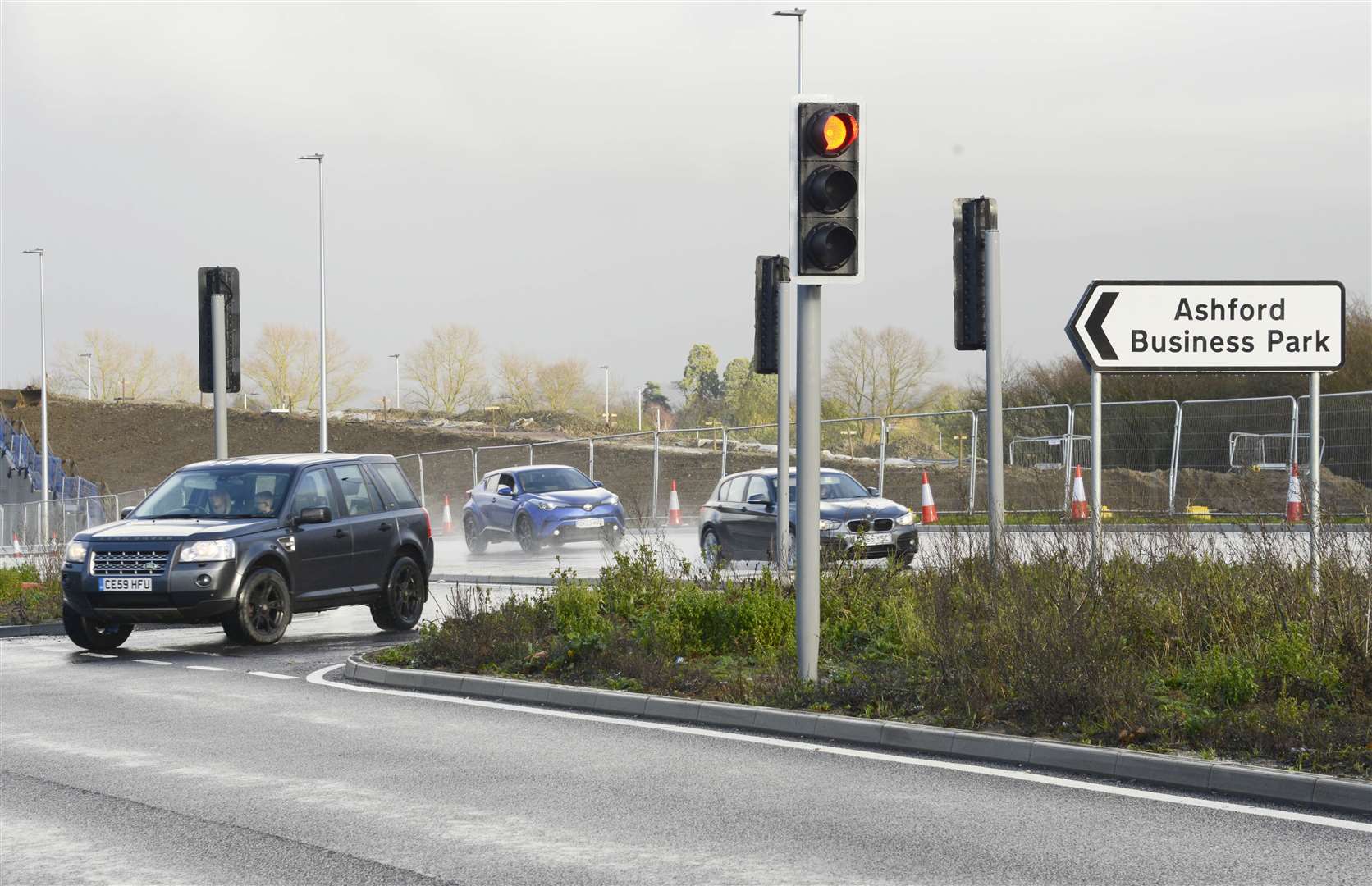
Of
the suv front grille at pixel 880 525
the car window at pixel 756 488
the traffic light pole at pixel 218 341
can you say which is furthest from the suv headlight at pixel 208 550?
the car window at pixel 756 488

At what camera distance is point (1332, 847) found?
630 centimetres

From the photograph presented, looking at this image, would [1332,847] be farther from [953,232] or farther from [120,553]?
[120,553]

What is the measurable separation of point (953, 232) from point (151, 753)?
795 cm

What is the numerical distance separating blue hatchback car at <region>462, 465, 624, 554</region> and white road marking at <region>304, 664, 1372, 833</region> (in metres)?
15.3

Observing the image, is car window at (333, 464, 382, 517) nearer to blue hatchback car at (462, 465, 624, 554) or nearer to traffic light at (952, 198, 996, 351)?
traffic light at (952, 198, 996, 351)

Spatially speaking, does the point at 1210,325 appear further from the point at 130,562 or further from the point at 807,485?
the point at 130,562

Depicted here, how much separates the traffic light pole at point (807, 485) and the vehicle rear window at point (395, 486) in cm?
738

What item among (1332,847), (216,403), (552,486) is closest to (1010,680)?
(1332,847)

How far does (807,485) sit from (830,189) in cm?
191

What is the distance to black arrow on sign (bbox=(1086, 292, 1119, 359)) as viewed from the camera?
12.1 meters

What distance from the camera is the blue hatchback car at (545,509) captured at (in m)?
27.3

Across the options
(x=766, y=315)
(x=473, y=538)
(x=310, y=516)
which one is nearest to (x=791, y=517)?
(x=766, y=315)

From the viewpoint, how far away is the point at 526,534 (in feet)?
90.9

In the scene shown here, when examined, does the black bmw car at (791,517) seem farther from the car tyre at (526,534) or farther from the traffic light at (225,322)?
the traffic light at (225,322)
